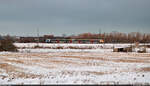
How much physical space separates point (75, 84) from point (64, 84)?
54 centimetres

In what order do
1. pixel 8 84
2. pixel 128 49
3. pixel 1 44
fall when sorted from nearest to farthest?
pixel 8 84, pixel 1 44, pixel 128 49

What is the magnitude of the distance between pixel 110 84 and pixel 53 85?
2733mm

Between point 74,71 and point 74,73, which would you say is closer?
point 74,73

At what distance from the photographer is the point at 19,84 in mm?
8812

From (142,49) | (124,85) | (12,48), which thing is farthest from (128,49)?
(124,85)

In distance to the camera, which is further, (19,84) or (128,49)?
(128,49)

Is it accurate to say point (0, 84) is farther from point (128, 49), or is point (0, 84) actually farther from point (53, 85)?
point (128, 49)

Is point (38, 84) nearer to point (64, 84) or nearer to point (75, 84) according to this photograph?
point (64, 84)

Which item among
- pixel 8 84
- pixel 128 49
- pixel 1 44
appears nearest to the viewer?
pixel 8 84

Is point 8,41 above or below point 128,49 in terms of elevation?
above

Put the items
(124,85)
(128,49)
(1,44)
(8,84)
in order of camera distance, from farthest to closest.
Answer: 1. (128,49)
2. (1,44)
3. (8,84)
4. (124,85)

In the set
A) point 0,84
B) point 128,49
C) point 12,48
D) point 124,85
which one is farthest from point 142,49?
point 0,84

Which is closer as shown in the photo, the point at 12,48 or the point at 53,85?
the point at 53,85

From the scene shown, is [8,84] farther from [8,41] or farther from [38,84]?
[8,41]
